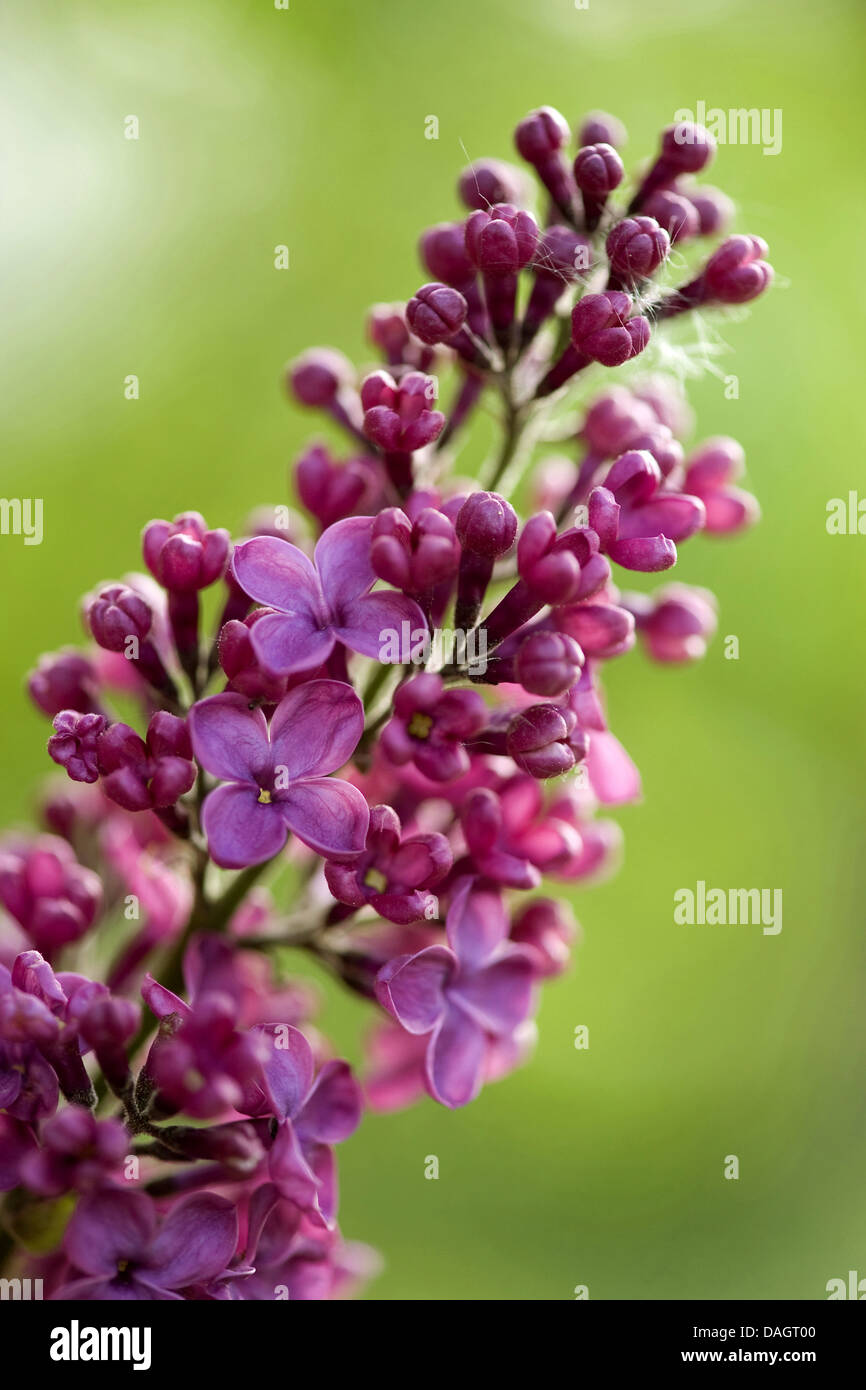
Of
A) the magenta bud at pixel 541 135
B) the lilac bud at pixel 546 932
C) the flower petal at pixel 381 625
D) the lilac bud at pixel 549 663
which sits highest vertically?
the magenta bud at pixel 541 135

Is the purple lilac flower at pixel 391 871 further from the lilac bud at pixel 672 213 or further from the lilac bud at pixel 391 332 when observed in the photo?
the lilac bud at pixel 672 213

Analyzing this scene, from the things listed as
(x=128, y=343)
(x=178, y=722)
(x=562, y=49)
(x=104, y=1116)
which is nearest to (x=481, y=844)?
(x=178, y=722)

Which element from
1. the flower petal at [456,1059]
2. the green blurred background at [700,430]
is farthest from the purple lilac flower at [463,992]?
the green blurred background at [700,430]

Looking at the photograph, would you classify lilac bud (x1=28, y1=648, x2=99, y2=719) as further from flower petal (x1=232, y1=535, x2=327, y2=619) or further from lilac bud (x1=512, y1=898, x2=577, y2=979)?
lilac bud (x1=512, y1=898, x2=577, y2=979)

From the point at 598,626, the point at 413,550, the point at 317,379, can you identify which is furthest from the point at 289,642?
the point at 317,379

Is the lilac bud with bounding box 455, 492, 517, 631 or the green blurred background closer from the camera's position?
the lilac bud with bounding box 455, 492, 517, 631

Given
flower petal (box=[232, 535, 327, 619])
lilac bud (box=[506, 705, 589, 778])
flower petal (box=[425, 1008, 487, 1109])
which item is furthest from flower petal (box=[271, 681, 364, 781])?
flower petal (box=[425, 1008, 487, 1109])
